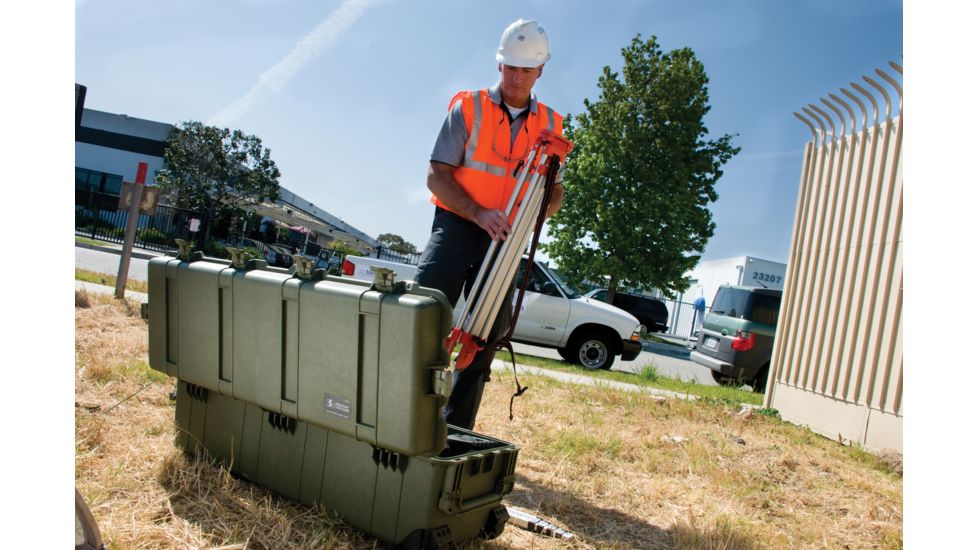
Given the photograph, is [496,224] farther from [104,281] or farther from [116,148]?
[116,148]

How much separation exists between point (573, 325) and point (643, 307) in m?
15.9

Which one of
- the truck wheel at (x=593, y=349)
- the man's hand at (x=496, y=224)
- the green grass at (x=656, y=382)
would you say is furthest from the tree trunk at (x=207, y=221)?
the man's hand at (x=496, y=224)

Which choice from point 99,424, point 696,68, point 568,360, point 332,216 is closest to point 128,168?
point 332,216

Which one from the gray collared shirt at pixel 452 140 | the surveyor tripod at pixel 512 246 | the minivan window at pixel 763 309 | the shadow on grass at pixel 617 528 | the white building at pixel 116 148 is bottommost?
the shadow on grass at pixel 617 528

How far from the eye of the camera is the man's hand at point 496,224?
262cm

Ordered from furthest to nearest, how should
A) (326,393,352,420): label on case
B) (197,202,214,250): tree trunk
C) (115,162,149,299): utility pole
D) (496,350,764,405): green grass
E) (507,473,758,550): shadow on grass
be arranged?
(197,202,214,250): tree trunk
(115,162,149,299): utility pole
(496,350,764,405): green grass
(507,473,758,550): shadow on grass
(326,393,352,420): label on case

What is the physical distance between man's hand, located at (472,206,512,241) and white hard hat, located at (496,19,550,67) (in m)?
0.69

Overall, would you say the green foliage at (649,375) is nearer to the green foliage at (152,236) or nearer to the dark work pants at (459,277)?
the dark work pants at (459,277)

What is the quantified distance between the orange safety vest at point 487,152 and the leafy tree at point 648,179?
66.7 ft

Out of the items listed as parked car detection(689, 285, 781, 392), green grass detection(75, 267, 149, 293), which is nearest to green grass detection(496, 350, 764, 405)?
parked car detection(689, 285, 781, 392)

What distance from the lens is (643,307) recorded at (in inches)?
1013

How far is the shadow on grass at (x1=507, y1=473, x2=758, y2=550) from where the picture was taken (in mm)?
2465

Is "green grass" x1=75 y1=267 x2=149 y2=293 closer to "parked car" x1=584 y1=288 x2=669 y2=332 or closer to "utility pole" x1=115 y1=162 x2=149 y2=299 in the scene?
"utility pole" x1=115 y1=162 x2=149 y2=299

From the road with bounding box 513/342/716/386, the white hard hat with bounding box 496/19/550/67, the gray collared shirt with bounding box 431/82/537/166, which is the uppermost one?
the white hard hat with bounding box 496/19/550/67
